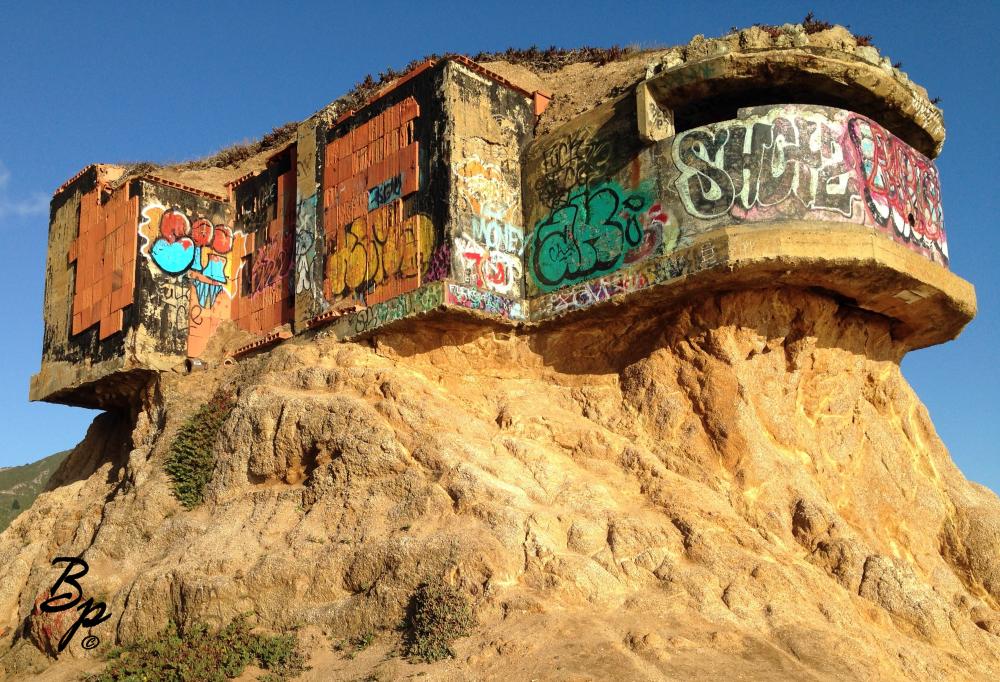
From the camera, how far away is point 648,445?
1449 cm

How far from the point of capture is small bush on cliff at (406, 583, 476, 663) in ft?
37.1

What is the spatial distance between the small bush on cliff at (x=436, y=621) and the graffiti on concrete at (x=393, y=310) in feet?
15.7

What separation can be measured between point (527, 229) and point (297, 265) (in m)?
4.54

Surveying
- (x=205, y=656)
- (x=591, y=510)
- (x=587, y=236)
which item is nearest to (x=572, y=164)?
(x=587, y=236)

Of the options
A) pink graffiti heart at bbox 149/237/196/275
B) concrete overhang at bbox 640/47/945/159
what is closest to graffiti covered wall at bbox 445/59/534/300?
concrete overhang at bbox 640/47/945/159

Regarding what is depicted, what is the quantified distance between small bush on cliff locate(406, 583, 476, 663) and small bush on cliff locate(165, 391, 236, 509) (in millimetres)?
5551

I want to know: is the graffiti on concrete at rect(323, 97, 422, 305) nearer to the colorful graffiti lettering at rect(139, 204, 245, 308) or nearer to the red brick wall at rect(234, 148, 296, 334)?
the red brick wall at rect(234, 148, 296, 334)

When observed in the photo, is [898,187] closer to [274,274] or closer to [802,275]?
[802,275]

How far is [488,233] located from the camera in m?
16.2

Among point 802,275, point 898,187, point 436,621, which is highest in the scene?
point 898,187

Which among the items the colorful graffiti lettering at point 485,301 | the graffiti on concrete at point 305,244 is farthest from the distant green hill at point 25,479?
the colorful graffiti lettering at point 485,301

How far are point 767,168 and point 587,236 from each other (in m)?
2.85

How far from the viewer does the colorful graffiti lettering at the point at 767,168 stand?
46.1 ft

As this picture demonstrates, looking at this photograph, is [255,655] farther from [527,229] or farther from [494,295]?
[527,229]
